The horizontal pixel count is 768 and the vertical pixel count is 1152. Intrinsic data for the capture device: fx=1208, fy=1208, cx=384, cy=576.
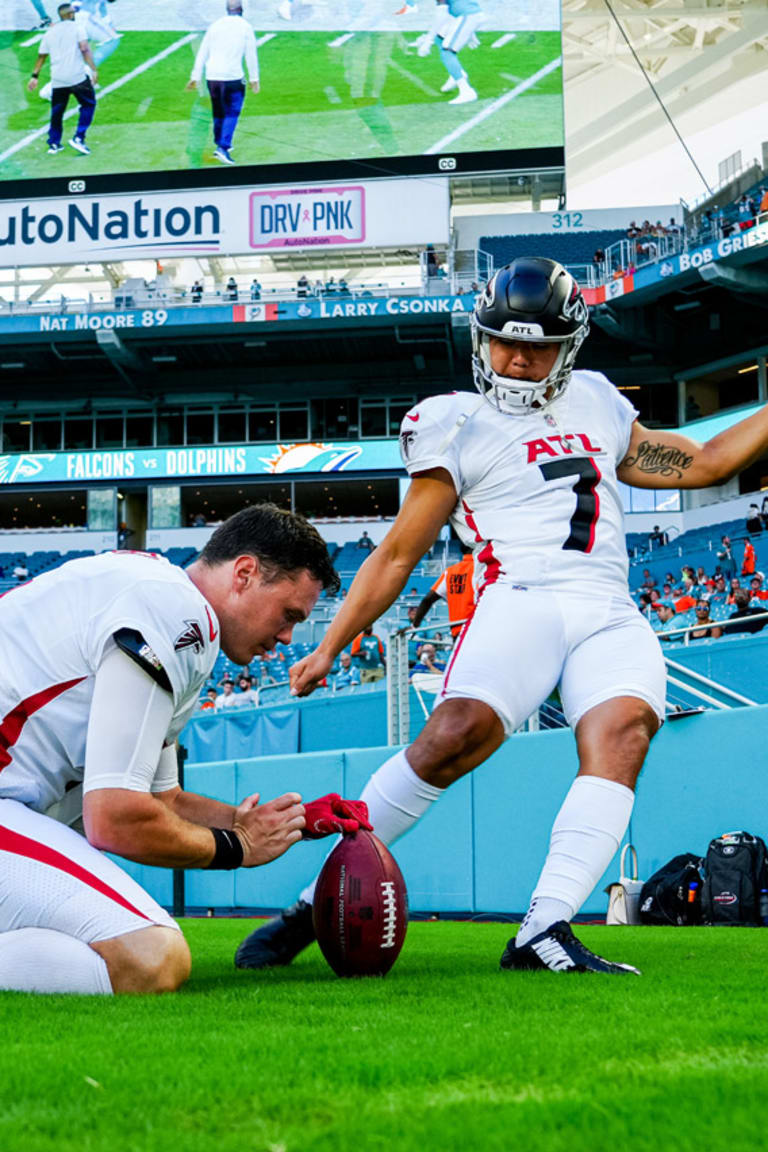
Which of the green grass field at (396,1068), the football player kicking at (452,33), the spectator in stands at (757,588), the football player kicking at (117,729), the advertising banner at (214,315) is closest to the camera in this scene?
the green grass field at (396,1068)

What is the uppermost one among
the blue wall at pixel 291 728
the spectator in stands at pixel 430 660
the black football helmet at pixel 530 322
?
the black football helmet at pixel 530 322

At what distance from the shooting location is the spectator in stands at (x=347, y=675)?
55.0 feet

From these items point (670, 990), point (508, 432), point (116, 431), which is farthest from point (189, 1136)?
point (116, 431)

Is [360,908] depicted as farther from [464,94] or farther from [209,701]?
[464,94]

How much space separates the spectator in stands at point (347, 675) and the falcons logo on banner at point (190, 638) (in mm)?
13241

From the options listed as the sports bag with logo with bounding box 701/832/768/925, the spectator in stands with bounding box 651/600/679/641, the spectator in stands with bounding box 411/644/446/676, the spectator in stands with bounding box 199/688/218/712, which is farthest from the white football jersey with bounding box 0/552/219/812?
the spectator in stands with bounding box 199/688/218/712

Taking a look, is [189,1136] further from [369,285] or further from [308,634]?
[369,285]

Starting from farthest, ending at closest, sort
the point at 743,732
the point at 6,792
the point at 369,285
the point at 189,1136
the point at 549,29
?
the point at 369,285 < the point at 549,29 < the point at 743,732 < the point at 6,792 < the point at 189,1136

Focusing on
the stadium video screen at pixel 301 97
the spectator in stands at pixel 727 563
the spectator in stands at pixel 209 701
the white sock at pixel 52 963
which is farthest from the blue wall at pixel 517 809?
the stadium video screen at pixel 301 97

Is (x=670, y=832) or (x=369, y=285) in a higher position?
(x=369, y=285)

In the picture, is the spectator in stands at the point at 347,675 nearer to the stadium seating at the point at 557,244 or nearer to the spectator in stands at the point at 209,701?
the spectator in stands at the point at 209,701

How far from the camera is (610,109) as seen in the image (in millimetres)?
40375

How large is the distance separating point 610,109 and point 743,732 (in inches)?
1450

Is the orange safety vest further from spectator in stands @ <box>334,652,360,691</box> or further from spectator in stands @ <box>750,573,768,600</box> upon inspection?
spectator in stands @ <box>750,573,768,600</box>
